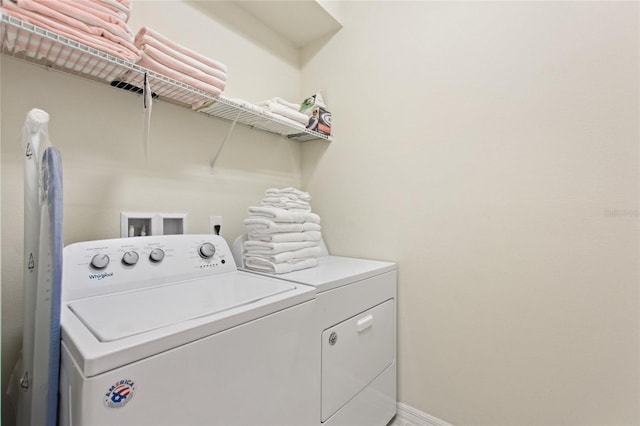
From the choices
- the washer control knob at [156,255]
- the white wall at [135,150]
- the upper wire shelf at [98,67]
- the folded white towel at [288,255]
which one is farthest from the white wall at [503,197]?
the washer control knob at [156,255]

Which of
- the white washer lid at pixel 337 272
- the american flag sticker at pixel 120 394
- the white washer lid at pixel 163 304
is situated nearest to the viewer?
the american flag sticker at pixel 120 394

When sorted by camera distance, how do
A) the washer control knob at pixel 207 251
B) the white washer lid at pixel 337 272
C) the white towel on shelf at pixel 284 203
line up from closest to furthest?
the white washer lid at pixel 337 272, the washer control knob at pixel 207 251, the white towel on shelf at pixel 284 203

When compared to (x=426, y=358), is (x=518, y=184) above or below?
above

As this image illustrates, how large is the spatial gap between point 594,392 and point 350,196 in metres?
1.40

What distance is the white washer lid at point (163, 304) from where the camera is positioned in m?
0.70

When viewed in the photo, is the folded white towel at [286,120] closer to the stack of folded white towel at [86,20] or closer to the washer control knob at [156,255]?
the stack of folded white towel at [86,20]

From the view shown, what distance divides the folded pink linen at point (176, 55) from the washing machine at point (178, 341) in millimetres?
715

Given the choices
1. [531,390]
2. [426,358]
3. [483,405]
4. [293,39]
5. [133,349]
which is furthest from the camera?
[293,39]

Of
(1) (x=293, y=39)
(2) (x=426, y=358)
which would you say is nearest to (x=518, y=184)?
(2) (x=426, y=358)

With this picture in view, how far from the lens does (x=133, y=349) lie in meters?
0.60

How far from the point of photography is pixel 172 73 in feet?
3.73

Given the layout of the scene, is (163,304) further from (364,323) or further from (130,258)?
(364,323)

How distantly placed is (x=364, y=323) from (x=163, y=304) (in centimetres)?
85

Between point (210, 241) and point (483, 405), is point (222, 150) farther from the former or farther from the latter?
point (483, 405)
